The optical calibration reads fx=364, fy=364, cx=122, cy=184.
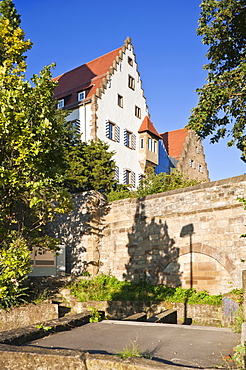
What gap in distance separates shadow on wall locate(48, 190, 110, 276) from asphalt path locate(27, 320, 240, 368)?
9.73 m

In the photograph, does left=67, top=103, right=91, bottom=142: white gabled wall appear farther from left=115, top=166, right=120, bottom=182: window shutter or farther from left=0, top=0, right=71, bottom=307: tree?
left=0, top=0, right=71, bottom=307: tree

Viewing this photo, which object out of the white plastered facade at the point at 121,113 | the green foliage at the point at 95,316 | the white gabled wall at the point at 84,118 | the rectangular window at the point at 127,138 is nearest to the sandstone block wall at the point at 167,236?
the green foliage at the point at 95,316

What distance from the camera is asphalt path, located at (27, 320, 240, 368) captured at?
4324mm

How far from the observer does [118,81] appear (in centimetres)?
2805

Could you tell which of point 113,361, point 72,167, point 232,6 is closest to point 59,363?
point 113,361

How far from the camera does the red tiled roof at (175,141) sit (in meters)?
38.1

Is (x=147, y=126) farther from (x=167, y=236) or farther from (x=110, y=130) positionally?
(x=167, y=236)

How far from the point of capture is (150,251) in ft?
47.6

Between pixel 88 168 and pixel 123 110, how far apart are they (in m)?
8.64

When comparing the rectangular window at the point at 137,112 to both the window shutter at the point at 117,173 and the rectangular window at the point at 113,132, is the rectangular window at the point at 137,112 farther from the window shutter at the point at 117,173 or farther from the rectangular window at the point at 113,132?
the window shutter at the point at 117,173

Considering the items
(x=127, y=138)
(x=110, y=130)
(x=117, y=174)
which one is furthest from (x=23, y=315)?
(x=127, y=138)

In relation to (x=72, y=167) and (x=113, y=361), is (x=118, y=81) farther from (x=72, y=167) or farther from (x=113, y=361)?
(x=113, y=361)

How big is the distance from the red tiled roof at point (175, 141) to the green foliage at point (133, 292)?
79.7 feet

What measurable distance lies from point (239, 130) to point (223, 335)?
997cm
